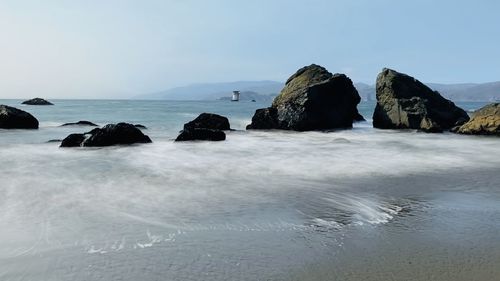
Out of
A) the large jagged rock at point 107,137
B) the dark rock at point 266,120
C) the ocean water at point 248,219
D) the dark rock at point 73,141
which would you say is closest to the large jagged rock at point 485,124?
the dark rock at point 266,120

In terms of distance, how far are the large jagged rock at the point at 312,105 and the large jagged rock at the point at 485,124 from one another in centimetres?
661

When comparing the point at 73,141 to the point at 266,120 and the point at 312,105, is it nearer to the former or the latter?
the point at 266,120

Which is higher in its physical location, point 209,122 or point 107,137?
point 209,122

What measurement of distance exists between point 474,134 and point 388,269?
71.6ft

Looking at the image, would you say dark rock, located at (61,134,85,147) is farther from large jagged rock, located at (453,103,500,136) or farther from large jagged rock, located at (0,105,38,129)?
large jagged rock, located at (453,103,500,136)

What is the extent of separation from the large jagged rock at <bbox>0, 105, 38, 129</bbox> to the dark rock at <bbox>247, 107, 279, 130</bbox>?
41.2 ft

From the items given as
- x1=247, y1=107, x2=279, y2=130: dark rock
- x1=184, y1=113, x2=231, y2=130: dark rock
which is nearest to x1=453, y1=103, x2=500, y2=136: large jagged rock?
x1=247, y1=107, x2=279, y2=130: dark rock

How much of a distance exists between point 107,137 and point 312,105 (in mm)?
12941

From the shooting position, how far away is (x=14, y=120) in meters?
25.5

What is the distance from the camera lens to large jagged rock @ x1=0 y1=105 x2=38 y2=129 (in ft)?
82.3

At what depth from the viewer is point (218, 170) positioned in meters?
11.6

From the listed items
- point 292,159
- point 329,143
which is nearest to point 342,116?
point 329,143

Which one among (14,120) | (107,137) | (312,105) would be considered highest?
(312,105)

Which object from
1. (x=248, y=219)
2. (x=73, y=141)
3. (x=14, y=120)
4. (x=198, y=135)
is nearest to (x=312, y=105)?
(x=198, y=135)
